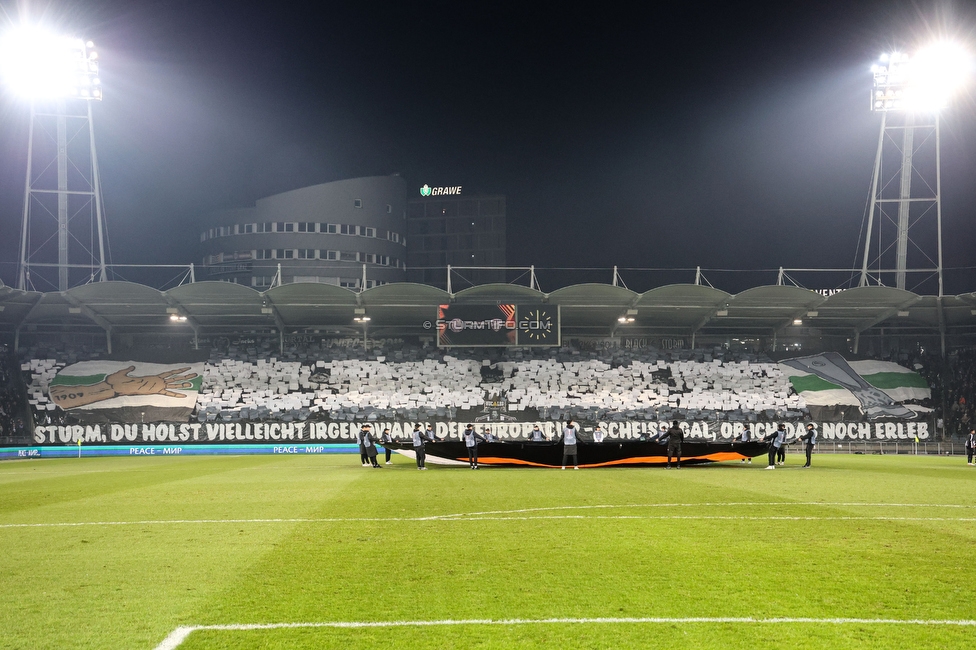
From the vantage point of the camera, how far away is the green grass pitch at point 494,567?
570 centimetres

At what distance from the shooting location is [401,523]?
1141cm

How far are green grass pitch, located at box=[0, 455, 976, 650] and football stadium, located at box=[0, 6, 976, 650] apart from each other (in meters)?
0.05

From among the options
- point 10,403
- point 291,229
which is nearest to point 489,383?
point 291,229

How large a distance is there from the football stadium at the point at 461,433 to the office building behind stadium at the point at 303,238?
0.81 feet

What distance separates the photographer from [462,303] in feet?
144

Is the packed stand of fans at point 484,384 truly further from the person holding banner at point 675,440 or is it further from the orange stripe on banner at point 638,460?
the person holding banner at point 675,440

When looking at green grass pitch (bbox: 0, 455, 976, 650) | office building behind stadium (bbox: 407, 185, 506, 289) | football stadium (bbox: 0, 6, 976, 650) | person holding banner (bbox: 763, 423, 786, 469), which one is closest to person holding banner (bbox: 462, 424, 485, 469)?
football stadium (bbox: 0, 6, 976, 650)

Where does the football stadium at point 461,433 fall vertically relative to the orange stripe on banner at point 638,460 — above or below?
above

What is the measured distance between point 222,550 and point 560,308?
36.7m

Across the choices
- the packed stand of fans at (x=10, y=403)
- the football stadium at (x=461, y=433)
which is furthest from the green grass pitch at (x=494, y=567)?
the packed stand of fans at (x=10, y=403)

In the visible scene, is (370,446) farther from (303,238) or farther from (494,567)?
(303,238)

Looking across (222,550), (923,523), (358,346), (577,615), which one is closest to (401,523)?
(222,550)

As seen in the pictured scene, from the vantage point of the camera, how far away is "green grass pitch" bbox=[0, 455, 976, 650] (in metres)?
5.70

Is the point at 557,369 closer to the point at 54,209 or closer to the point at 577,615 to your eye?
the point at 54,209
